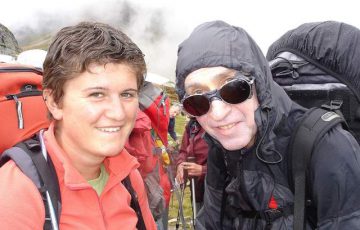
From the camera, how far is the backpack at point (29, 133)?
2.29 meters

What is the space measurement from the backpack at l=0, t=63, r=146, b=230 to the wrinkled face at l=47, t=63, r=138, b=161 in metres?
0.23

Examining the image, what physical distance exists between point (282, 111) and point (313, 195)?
653 mm

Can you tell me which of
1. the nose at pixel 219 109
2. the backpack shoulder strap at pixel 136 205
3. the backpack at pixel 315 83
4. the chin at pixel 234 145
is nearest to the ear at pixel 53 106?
the backpack shoulder strap at pixel 136 205

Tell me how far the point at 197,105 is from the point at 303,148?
31.8 inches

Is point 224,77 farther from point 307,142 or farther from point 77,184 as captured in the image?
point 77,184

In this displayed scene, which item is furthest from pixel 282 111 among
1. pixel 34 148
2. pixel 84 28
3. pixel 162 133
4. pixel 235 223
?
pixel 162 133

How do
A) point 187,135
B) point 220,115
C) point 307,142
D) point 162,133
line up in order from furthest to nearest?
point 187,135 < point 162,133 < point 220,115 < point 307,142

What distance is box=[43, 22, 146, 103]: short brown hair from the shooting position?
2535 millimetres

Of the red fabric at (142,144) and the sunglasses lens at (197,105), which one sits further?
the red fabric at (142,144)

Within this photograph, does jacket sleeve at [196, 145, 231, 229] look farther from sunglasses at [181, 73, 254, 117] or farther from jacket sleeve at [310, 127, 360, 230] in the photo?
jacket sleeve at [310, 127, 360, 230]

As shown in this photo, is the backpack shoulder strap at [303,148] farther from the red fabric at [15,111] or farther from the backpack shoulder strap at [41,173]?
the red fabric at [15,111]

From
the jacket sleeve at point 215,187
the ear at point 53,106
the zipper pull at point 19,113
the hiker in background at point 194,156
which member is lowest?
the hiker in background at point 194,156

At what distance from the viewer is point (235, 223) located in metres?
3.36

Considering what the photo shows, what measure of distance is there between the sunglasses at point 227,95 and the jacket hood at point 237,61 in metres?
0.10
